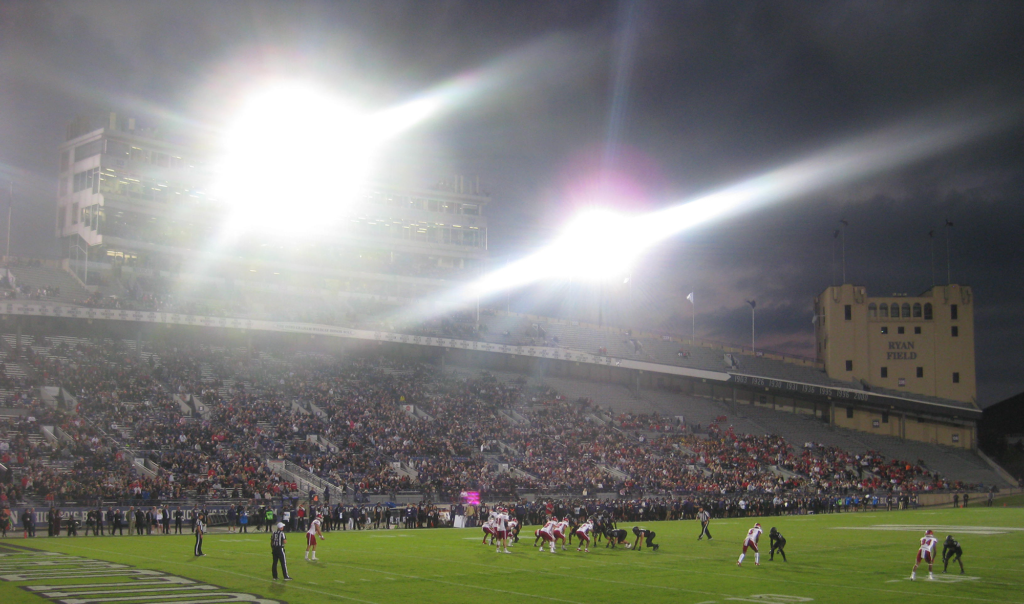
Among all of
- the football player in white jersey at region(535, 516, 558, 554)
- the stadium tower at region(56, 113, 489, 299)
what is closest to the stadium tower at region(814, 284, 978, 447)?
the stadium tower at region(56, 113, 489, 299)

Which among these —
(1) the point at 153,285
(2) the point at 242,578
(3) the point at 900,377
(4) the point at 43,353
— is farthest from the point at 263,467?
(3) the point at 900,377

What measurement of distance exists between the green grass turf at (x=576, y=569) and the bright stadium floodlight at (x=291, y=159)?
46.7 meters

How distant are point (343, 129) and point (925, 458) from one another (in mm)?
58718

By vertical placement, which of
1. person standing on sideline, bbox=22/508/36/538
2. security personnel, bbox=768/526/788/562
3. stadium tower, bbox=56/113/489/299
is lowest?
person standing on sideline, bbox=22/508/36/538

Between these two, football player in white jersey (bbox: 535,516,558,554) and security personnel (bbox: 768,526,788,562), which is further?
football player in white jersey (bbox: 535,516,558,554)

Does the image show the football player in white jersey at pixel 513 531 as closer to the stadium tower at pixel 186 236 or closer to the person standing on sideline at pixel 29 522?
the person standing on sideline at pixel 29 522

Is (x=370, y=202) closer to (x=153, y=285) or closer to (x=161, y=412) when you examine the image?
(x=153, y=285)

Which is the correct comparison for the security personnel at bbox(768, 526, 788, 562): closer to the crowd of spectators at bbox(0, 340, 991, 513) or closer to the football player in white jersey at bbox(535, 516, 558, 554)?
the football player in white jersey at bbox(535, 516, 558, 554)

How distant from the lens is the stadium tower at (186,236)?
230 ft

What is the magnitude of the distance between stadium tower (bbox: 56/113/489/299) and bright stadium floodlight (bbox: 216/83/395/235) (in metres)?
1.65

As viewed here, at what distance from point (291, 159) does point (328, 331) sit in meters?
23.9

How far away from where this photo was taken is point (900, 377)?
8519 cm

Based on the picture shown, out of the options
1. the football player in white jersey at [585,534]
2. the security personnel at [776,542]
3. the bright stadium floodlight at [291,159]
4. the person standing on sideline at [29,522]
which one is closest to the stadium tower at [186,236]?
the bright stadium floodlight at [291,159]

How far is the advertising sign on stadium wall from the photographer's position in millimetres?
53312
